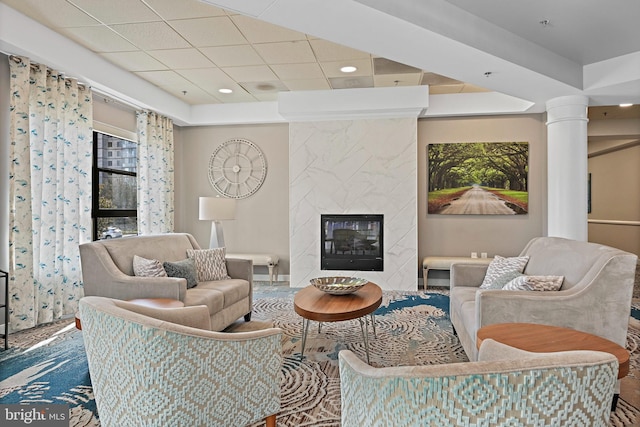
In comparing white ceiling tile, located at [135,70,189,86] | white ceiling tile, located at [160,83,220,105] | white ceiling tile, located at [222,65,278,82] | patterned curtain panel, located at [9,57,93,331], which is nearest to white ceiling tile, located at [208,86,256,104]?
white ceiling tile, located at [160,83,220,105]

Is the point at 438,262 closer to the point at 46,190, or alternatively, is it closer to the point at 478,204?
the point at 478,204

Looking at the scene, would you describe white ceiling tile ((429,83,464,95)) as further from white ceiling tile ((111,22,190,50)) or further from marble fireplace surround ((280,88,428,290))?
white ceiling tile ((111,22,190,50))

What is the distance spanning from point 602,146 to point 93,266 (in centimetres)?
906

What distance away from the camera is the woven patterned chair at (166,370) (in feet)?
4.45

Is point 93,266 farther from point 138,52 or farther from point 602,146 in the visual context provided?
point 602,146

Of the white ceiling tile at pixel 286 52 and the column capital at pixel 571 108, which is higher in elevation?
the white ceiling tile at pixel 286 52

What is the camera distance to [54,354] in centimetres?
300

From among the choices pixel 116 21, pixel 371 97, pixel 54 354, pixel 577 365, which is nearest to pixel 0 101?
pixel 116 21

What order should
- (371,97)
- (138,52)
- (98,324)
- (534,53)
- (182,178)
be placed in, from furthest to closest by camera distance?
(182,178)
(371,97)
(138,52)
(534,53)
(98,324)

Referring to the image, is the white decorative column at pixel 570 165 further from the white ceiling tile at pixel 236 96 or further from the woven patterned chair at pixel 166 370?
the woven patterned chair at pixel 166 370

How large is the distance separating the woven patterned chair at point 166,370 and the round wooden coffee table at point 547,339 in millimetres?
1296

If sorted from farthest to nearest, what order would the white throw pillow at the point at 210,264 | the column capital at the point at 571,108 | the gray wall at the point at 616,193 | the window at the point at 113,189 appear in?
the gray wall at the point at 616,193 < the window at the point at 113,189 < the column capital at the point at 571,108 < the white throw pillow at the point at 210,264

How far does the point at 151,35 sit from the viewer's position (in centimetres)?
366

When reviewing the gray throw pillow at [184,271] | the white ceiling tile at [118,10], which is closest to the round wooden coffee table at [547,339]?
the gray throw pillow at [184,271]
